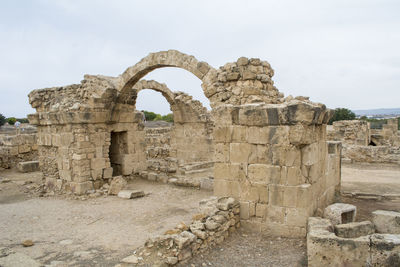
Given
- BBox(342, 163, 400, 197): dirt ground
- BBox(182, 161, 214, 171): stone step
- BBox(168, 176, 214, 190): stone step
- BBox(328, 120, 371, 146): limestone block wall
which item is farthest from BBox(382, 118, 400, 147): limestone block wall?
BBox(168, 176, 214, 190): stone step

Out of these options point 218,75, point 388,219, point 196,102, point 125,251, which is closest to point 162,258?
point 125,251

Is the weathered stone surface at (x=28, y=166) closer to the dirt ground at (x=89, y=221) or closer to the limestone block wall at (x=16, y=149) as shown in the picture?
the limestone block wall at (x=16, y=149)

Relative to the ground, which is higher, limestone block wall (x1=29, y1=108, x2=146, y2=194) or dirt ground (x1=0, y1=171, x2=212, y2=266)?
limestone block wall (x1=29, y1=108, x2=146, y2=194)

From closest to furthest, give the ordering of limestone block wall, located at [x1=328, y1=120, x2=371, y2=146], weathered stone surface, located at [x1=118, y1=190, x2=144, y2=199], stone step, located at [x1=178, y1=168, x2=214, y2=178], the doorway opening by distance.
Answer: weathered stone surface, located at [x1=118, y1=190, x2=144, y2=199], the doorway opening, stone step, located at [x1=178, y1=168, x2=214, y2=178], limestone block wall, located at [x1=328, y1=120, x2=371, y2=146]

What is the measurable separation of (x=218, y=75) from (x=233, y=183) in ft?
8.02

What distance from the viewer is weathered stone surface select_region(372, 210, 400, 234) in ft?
14.2

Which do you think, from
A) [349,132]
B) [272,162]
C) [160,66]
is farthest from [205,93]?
[349,132]

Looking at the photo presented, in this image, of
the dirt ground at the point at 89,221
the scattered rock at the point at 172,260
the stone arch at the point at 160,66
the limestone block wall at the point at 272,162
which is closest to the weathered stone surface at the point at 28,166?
the dirt ground at the point at 89,221

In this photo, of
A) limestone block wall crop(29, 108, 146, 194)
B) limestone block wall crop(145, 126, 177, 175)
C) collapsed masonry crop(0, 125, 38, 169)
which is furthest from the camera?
collapsed masonry crop(0, 125, 38, 169)

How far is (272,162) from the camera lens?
4.77 meters

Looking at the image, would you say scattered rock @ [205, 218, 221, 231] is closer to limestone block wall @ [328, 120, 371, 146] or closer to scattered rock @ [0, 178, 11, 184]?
scattered rock @ [0, 178, 11, 184]

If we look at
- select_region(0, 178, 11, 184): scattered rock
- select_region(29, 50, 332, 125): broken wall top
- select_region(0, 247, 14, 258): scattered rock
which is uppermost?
select_region(29, 50, 332, 125): broken wall top

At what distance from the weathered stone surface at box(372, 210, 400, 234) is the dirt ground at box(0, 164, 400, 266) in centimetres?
116

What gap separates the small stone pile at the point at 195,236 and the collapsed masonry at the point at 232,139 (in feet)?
1.09
